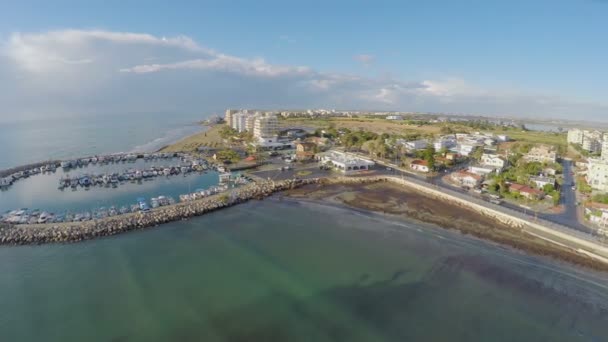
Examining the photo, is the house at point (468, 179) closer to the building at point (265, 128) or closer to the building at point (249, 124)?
the building at point (265, 128)

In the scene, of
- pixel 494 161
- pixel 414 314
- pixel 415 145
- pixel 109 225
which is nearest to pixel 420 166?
pixel 494 161

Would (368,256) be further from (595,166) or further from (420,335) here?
(595,166)

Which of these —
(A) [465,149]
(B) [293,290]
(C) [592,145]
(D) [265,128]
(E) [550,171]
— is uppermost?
(D) [265,128]

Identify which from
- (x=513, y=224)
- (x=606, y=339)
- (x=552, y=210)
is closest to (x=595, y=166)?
(x=552, y=210)

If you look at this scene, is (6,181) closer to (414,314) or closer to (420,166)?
(414,314)

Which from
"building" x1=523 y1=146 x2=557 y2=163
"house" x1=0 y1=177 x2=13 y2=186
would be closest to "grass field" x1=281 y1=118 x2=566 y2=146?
"building" x1=523 y1=146 x2=557 y2=163

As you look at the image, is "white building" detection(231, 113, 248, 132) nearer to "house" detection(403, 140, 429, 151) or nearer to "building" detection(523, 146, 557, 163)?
"house" detection(403, 140, 429, 151)
